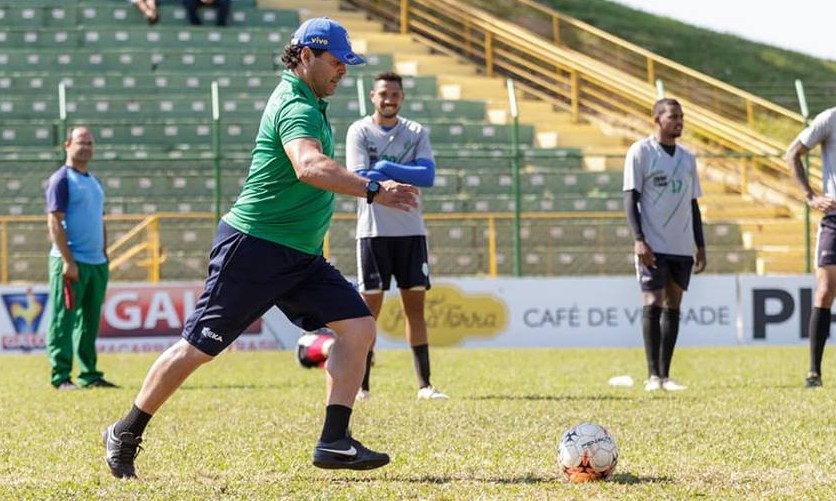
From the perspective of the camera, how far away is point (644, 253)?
10.4 meters

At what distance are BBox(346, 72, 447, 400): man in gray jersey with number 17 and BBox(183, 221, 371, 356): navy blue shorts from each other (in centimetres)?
333

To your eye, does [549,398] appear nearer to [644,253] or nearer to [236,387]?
[644,253]

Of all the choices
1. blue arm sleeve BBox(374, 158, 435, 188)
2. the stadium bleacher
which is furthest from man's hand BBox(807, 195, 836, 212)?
the stadium bleacher

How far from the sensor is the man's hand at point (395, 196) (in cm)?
575

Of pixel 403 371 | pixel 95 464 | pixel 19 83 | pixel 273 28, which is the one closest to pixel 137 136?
pixel 19 83

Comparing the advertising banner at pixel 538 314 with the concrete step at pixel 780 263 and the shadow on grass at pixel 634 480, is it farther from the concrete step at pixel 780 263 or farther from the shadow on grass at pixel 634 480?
the shadow on grass at pixel 634 480

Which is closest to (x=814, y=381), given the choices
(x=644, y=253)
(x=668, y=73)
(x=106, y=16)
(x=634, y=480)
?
(x=644, y=253)

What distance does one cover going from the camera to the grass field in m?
5.92

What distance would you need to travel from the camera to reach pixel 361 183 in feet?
18.9

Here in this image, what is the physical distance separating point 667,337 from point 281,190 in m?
5.23

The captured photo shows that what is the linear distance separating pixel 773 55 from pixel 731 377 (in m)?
28.3

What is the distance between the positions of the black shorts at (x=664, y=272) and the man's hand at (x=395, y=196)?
16.4ft

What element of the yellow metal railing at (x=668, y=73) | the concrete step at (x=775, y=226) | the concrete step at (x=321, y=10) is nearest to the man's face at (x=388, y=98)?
the concrete step at (x=775, y=226)

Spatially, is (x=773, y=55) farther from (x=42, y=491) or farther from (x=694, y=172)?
(x=42, y=491)
